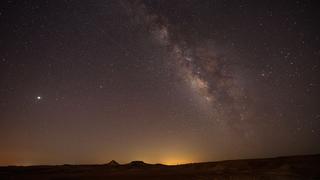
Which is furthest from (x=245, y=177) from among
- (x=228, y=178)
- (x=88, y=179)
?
(x=88, y=179)

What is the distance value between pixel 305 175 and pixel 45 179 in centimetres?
2920

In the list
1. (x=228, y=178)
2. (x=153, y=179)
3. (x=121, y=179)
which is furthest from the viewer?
(x=121, y=179)

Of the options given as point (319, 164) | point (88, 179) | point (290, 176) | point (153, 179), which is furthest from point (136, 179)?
point (319, 164)

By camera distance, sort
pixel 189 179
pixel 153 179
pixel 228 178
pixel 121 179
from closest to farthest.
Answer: pixel 228 178, pixel 189 179, pixel 153 179, pixel 121 179

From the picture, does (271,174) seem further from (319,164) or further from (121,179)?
(121,179)

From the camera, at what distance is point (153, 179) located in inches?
1374

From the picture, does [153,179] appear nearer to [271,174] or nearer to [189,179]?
[189,179]

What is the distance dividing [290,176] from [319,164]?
968cm

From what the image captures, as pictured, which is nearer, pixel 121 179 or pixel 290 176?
pixel 290 176

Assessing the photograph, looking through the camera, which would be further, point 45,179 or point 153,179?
point 45,179

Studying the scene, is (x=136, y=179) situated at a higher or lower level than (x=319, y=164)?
lower

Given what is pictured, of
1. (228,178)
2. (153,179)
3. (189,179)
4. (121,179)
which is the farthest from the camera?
(121,179)

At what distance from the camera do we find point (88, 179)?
38.5 m

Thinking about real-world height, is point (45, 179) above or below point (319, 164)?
below
